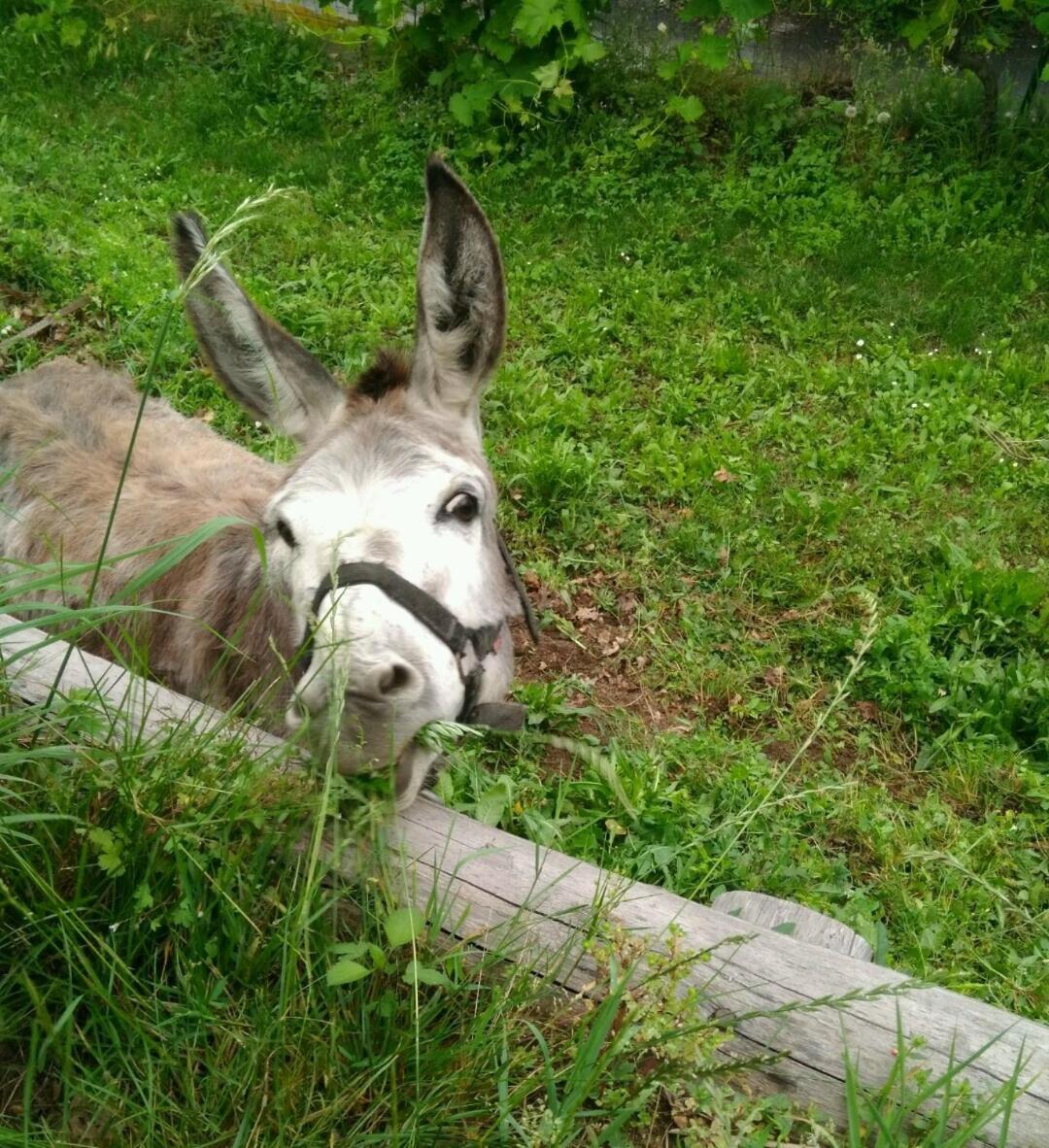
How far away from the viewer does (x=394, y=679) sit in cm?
222

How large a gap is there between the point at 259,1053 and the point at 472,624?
128 cm

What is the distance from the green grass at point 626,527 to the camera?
185 cm

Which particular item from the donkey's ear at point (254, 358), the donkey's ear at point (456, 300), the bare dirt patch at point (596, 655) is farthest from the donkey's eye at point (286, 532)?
the bare dirt patch at point (596, 655)

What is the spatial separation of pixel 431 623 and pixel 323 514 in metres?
0.49

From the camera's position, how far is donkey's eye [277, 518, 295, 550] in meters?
2.83

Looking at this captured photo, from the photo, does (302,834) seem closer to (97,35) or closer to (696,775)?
(696,775)

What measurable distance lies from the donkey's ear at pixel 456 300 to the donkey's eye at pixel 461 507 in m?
0.57

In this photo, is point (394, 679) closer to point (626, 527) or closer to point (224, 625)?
point (224, 625)

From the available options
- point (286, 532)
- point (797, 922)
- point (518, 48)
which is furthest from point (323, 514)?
point (518, 48)

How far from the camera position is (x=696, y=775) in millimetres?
3736

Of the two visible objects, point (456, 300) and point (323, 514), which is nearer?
point (323, 514)

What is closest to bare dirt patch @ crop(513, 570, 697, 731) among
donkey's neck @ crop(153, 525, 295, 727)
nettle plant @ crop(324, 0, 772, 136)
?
donkey's neck @ crop(153, 525, 295, 727)

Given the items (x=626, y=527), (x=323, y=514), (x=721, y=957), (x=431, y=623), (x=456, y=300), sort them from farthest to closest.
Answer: (x=626, y=527) < (x=456, y=300) < (x=323, y=514) < (x=431, y=623) < (x=721, y=957)

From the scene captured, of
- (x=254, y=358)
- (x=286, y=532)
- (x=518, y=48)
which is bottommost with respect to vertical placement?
(x=286, y=532)
